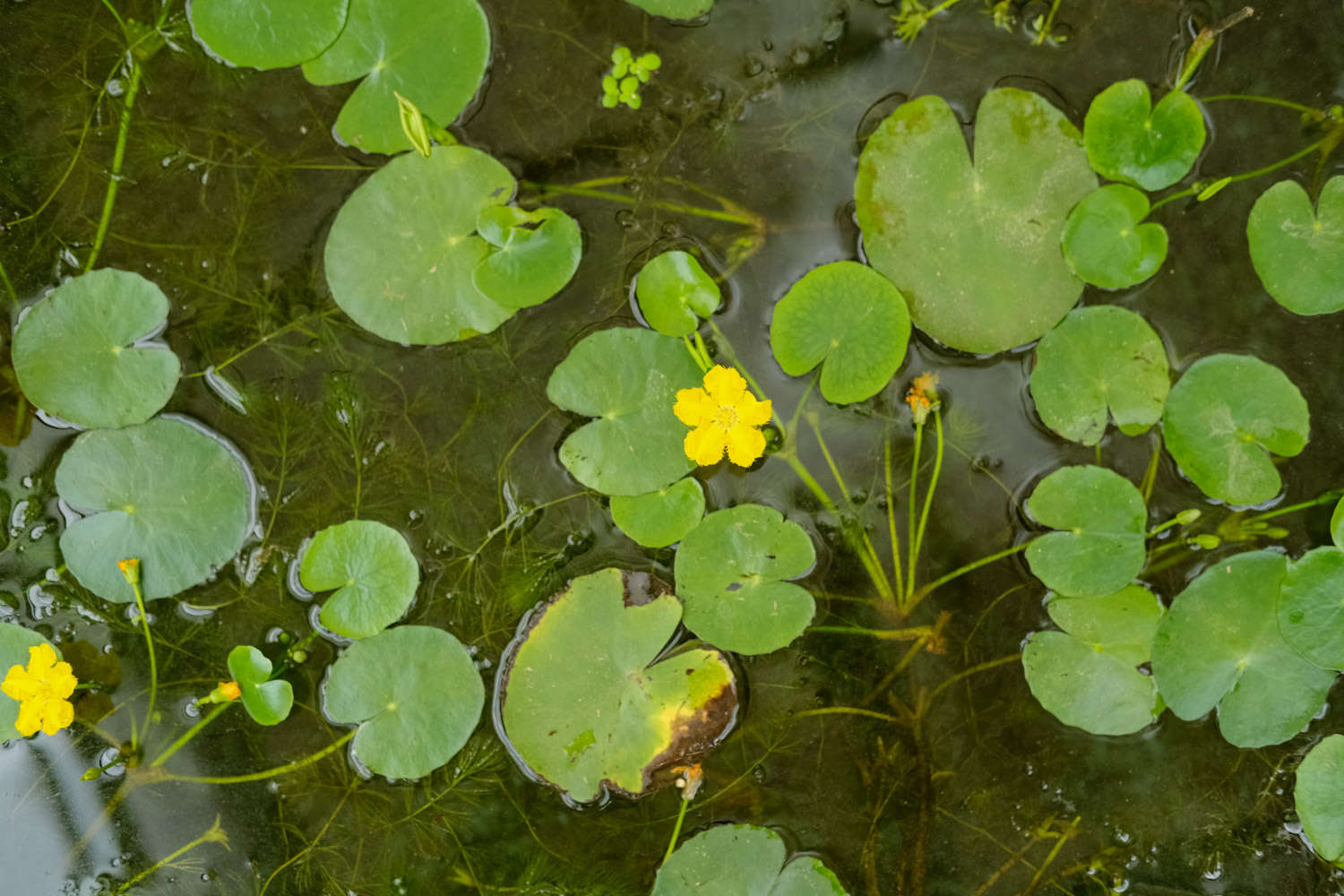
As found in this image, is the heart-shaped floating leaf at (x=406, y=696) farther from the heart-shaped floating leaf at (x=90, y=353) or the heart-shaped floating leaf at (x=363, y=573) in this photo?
the heart-shaped floating leaf at (x=90, y=353)

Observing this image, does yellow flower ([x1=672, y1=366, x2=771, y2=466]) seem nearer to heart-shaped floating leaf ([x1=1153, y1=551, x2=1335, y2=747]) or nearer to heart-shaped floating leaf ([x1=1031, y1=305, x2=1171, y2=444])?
heart-shaped floating leaf ([x1=1031, y1=305, x2=1171, y2=444])

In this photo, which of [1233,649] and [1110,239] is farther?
[1233,649]

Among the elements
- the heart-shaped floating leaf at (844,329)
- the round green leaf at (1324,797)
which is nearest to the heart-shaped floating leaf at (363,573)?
the heart-shaped floating leaf at (844,329)

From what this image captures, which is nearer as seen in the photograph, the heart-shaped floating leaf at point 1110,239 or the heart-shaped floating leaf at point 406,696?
the heart-shaped floating leaf at point 1110,239

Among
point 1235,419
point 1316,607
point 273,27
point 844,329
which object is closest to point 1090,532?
point 1235,419

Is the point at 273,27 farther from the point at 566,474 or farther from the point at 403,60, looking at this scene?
the point at 566,474

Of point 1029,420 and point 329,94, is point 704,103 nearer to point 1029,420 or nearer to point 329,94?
point 329,94
